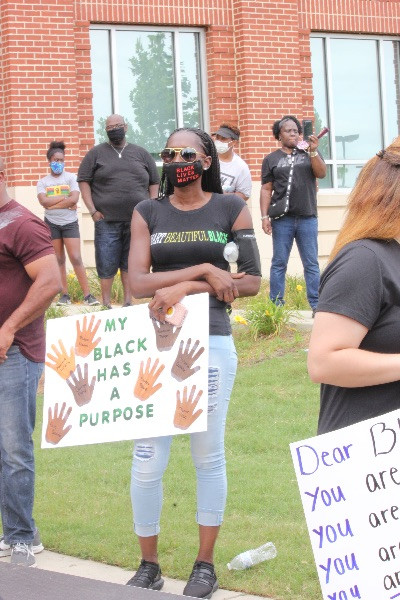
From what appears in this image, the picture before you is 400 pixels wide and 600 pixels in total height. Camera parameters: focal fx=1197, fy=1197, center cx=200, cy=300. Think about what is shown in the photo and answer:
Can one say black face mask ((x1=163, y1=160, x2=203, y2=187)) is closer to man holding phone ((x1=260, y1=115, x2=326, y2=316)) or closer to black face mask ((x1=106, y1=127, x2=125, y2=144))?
man holding phone ((x1=260, y1=115, x2=326, y2=316))

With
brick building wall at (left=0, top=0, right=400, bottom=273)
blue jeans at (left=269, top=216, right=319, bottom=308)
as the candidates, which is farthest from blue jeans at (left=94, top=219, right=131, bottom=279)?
brick building wall at (left=0, top=0, right=400, bottom=273)

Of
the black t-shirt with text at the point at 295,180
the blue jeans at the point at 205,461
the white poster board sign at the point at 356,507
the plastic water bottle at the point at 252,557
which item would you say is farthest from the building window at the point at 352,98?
the white poster board sign at the point at 356,507

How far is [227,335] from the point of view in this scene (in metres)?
5.36

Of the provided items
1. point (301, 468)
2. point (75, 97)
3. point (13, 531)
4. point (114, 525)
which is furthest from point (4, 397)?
point (75, 97)

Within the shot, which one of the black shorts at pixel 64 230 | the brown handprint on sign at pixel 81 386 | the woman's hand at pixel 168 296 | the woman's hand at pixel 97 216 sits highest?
the woman's hand at pixel 97 216

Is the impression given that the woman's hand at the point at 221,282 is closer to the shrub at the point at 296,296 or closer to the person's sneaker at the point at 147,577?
the person's sneaker at the point at 147,577

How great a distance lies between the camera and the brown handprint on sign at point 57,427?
5.43 meters

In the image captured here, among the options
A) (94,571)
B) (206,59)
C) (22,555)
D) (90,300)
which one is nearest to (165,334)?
(94,571)

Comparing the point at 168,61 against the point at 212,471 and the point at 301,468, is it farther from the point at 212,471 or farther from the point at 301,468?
the point at 301,468

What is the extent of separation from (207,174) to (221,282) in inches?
23.5

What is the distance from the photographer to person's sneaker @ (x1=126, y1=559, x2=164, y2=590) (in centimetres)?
539

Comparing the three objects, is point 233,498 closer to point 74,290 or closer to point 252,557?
point 252,557

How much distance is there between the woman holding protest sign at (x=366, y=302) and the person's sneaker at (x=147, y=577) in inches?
81.1

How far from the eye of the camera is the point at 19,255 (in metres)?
5.88
